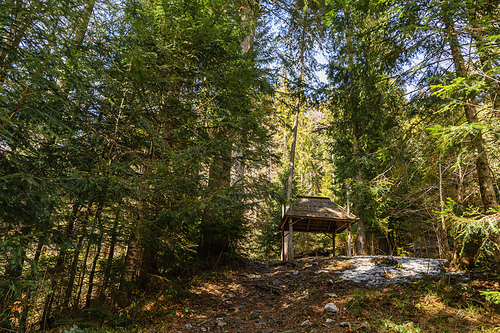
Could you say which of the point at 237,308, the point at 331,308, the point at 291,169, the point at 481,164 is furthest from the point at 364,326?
the point at 291,169

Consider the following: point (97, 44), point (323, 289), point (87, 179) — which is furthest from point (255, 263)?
point (97, 44)

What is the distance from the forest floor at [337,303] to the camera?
5.08 meters

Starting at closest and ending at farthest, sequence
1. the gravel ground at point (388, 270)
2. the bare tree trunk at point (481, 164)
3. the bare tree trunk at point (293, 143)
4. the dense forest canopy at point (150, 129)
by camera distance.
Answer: the dense forest canopy at point (150, 129) → the bare tree trunk at point (481, 164) → the gravel ground at point (388, 270) → the bare tree trunk at point (293, 143)

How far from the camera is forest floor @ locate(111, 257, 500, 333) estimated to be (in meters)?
5.08

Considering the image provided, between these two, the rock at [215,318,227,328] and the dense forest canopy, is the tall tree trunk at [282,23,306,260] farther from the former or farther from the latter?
the rock at [215,318,227,328]

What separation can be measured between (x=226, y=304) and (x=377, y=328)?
358 centimetres

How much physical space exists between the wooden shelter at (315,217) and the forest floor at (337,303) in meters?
3.63

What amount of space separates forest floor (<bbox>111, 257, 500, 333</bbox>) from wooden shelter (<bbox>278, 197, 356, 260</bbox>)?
363 centimetres

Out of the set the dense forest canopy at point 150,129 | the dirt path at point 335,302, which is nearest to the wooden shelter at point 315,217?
the dirt path at point 335,302

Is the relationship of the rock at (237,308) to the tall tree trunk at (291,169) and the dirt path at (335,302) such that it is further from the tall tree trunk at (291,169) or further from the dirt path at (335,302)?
the tall tree trunk at (291,169)

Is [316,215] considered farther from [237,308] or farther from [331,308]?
[237,308]

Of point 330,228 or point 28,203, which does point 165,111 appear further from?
point 330,228

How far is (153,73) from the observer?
16.2 feet

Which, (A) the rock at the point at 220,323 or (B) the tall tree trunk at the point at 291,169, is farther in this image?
(B) the tall tree trunk at the point at 291,169
